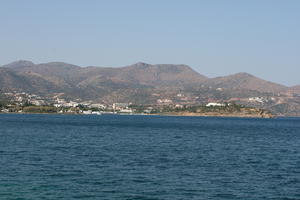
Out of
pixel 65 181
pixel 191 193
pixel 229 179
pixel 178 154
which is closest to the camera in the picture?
pixel 191 193

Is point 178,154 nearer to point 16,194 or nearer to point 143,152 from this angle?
point 143,152

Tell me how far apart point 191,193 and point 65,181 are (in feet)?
33.9

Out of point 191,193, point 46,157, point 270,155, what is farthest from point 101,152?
point 191,193

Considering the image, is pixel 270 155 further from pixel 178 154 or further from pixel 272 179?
pixel 272 179

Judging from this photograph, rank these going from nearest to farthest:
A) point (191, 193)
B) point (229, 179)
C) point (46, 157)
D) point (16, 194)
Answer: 1. point (16, 194)
2. point (191, 193)
3. point (229, 179)
4. point (46, 157)

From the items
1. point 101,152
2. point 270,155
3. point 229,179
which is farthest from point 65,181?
point 270,155

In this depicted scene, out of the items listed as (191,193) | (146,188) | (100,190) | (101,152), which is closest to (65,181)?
(100,190)

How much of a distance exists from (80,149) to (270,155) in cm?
2553

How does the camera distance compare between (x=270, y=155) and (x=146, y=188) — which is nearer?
(x=146, y=188)

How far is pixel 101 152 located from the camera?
2430 inches

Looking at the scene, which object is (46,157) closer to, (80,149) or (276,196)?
(80,149)

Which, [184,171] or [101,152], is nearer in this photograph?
[184,171]

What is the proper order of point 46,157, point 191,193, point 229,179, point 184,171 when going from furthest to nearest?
point 46,157 → point 184,171 → point 229,179 → point 191,193

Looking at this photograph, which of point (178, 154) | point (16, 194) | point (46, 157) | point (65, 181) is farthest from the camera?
point (178, 154)
